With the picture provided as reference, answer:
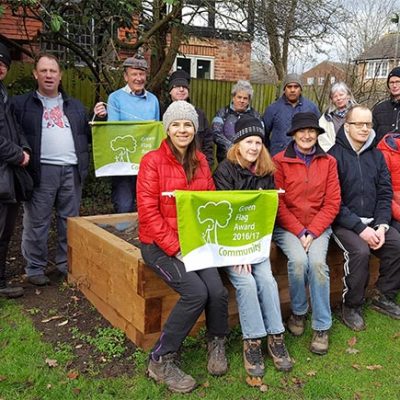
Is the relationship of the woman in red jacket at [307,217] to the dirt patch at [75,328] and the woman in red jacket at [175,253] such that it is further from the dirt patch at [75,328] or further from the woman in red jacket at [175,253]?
the dirt patch at [75,328]

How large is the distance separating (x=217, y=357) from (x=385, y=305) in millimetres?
1996

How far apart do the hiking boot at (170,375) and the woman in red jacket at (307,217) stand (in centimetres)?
114

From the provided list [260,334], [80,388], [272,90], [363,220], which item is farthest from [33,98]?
[272,90]

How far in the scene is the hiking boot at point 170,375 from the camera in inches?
125

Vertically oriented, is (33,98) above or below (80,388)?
above

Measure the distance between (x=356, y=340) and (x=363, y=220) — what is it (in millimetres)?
1064

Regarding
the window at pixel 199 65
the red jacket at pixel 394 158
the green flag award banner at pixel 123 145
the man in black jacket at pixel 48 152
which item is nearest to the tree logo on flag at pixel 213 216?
the man in black jacket at pixel 48 152

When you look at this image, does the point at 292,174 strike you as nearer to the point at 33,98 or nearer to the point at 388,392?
the point at 388,392

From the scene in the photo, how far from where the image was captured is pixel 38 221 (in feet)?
15.2

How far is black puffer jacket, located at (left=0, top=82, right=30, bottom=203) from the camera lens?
3.97 m

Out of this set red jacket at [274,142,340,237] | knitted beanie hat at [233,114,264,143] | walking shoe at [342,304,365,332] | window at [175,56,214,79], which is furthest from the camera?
window at [175,56,214,79]

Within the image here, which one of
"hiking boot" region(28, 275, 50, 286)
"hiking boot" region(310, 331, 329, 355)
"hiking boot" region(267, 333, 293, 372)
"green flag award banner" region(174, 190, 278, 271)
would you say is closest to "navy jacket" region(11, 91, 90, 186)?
"hiking boot" region(28, 275, 50, 286)

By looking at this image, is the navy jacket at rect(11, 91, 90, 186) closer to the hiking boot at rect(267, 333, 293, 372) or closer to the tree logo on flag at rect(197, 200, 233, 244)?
the tree logo on flag at rect(197, 200, 233, 244)

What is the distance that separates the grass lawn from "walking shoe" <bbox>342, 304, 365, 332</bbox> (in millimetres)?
139
